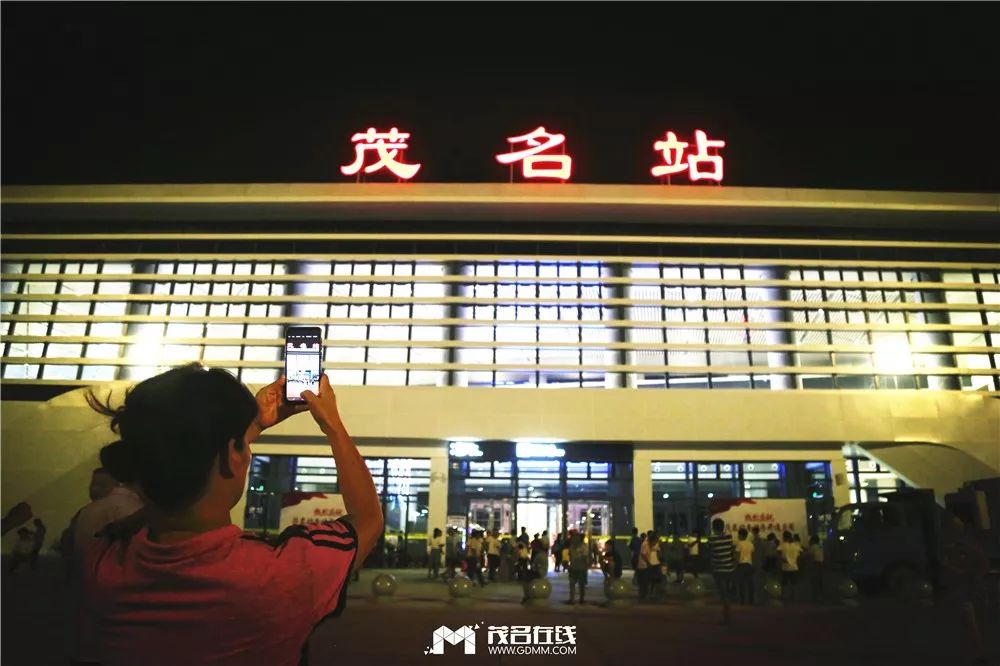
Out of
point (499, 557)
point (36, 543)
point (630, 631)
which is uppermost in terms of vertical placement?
point (36, 543)

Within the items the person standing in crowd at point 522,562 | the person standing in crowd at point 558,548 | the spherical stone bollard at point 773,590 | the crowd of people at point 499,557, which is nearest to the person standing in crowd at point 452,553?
the crowd of people at point 499,557

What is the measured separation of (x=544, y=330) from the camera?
21.5m

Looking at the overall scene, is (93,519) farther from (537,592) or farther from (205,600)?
(537,592)

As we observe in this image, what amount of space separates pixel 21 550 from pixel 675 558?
57.1 feet

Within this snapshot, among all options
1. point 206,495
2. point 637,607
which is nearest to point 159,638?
point 206,495

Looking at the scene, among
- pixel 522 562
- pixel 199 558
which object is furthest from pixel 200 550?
pixel 522 562

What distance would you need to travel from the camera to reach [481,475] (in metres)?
21.2

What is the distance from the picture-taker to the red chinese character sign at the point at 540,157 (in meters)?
22.1

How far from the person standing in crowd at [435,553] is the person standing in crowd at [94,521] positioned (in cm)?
1609

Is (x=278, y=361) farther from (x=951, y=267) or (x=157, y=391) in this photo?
(x=951, y=267)

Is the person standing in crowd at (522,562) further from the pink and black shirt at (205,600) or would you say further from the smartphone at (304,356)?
the pink and black shirt at (205,600)

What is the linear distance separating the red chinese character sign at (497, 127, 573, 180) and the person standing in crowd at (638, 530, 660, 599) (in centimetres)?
1303

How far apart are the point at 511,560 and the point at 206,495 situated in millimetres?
18498

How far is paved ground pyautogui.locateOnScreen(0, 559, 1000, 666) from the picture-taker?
299 inches
